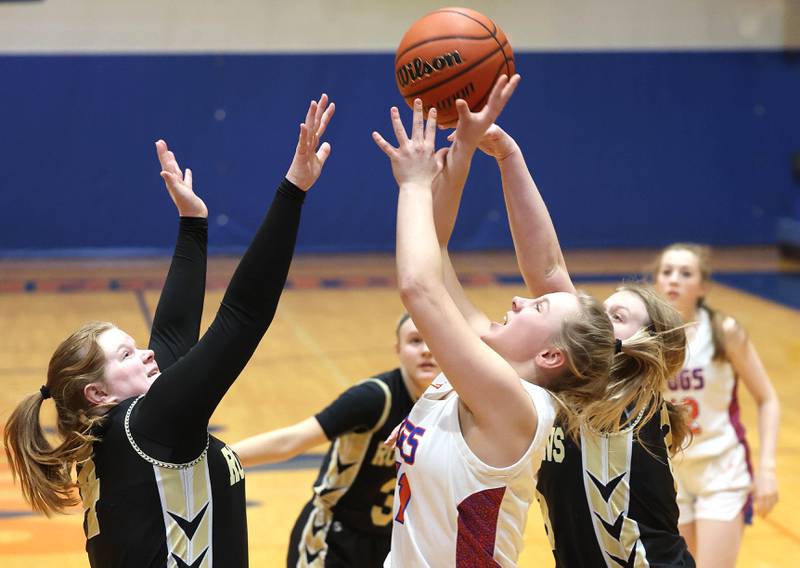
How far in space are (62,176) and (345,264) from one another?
11.3ft

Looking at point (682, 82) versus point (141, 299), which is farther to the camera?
point (682, 82)

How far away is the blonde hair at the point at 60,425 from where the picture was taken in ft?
8.86

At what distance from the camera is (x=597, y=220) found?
1405 centimetres

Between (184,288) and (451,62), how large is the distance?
3.26ft

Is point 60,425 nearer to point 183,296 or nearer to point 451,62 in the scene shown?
point 183,296

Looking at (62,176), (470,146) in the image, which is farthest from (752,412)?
(62,176)

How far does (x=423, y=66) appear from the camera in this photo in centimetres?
303

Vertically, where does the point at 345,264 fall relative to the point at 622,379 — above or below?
below

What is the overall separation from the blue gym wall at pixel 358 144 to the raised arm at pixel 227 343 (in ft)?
35.0

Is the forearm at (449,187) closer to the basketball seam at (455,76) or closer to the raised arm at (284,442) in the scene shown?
the basketball seam at (455,76)

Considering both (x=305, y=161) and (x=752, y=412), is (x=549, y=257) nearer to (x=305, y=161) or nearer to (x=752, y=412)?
(x=305, y=161)

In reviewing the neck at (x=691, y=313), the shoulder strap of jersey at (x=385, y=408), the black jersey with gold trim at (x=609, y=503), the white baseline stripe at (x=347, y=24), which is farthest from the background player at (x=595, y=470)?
the white baseline stripe at (x=347, y=24)

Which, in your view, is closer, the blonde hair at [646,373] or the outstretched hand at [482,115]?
the outstretched hand at [482,115]

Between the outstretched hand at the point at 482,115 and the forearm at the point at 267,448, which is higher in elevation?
the outstretched hand at the point at 482,115
